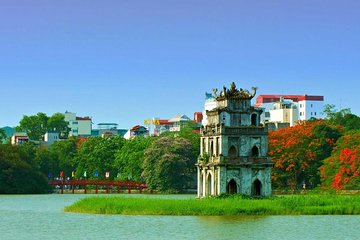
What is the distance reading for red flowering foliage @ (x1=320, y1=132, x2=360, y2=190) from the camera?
11481 cm

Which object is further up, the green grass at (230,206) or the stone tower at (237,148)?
the stone tower at (237,148)

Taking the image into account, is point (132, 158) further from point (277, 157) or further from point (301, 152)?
point (301, 152)

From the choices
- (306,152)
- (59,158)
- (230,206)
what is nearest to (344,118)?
(306,152)

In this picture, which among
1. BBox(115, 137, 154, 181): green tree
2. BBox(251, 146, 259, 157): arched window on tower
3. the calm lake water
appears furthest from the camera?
BBox(115, 137, 154, 181): green tree

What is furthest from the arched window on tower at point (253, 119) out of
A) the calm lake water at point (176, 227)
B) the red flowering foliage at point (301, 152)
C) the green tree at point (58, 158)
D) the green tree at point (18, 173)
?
the green tree at point (58, 158)

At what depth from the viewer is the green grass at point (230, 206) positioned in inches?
3051

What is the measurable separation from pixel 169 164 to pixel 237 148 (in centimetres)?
4904

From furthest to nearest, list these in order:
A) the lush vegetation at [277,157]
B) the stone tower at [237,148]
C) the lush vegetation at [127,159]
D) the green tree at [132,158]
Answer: the green tree at [132,158], the lush vegetation at [127,159], the lush vegetation at [277,157], the stone tower at [237,148]

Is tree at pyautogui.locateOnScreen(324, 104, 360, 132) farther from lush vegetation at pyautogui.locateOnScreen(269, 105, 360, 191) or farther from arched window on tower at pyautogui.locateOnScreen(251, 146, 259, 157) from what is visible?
arched window on tower at pyautogui.locateOnScreen(251, 146, 259, 157)

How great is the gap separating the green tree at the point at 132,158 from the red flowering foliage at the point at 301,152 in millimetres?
23573

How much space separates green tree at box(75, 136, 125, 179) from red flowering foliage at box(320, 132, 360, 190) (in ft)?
157

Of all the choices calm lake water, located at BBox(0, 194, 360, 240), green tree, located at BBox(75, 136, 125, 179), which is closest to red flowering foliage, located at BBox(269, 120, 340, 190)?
green tree, located at BBox(75, 136, 125, 179)

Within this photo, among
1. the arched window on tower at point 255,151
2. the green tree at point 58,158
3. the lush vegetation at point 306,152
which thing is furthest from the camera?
the green tree at point 58,158

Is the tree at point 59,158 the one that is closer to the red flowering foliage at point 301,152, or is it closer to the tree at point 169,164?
the tree at point 169,164
